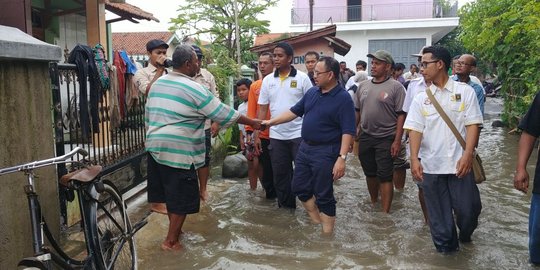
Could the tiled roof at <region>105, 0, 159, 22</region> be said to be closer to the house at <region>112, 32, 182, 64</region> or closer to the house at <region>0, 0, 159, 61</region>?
the house at <region>0, 0, 159, 61</region>

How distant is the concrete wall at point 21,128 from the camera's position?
3.33 meters

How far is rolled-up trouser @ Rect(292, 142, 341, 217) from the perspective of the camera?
4613mm

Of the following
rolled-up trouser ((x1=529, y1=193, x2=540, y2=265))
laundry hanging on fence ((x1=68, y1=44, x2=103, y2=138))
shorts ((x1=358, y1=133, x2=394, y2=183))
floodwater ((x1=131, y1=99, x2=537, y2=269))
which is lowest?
floodwater ((x1=131, y1=99, x2=537, y2=269))

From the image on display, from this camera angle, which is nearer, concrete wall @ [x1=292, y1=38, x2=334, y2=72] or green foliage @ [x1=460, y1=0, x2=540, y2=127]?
green foliage @ [x1=460, y1=0, x2=540, y2=127]

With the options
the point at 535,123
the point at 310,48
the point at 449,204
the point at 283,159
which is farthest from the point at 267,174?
the point at 310,48

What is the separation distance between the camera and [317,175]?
4633mm

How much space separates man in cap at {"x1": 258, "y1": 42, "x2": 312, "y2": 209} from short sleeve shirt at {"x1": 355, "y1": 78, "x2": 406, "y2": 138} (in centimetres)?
78

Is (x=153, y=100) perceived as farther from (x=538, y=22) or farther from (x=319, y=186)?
(x=538, y=22)

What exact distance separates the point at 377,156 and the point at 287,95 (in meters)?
1.28

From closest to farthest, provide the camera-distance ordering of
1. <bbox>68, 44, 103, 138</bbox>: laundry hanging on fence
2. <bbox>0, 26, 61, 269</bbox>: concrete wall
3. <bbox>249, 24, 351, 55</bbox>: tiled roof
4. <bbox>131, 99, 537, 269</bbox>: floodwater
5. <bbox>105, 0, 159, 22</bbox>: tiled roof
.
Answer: <bbox>0, 26, 61, 269</bbox>: concrete wall
<bbox>131, 99, 537, 269</bbox>: floodwater
<bbox>68, 44, 103, 138</bbox>: laundry hanging on fence
<bbox>105, 0, 159, 22</bbox>: tiled roof
<bbox>249, 24, 351, 55</bbox>: tiled roof

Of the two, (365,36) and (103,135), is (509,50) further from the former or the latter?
(365,36)

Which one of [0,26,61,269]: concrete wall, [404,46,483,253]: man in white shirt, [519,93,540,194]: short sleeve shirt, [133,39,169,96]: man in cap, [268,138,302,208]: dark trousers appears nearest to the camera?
[0,26,61,269]: concrete wall

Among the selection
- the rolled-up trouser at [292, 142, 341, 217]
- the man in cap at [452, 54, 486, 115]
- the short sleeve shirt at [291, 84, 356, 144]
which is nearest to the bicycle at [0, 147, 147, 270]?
the rolled-up trouser at [292, 142, 341, 217]

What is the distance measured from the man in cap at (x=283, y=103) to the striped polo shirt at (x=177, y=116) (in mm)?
1419
